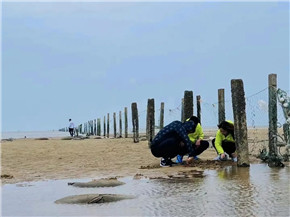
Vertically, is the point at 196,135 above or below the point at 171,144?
above

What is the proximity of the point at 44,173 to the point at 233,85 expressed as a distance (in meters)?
4.19

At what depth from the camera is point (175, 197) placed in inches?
221

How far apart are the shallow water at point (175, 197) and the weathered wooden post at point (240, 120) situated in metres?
1.18

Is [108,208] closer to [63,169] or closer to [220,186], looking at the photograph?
[220,186]

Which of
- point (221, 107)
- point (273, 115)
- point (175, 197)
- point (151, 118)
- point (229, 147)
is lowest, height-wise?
point (175, 197)

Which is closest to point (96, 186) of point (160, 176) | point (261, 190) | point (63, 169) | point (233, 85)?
point (160, 176)

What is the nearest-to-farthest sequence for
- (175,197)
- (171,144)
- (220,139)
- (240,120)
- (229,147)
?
(175,197)
(240,120)
(171,144)
(220,139)
(229,147)

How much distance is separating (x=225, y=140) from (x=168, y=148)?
1.37 metres

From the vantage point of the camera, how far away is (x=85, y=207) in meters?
5.16

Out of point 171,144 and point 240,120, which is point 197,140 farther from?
point 240,120

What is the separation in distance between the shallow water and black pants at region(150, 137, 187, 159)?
184cm

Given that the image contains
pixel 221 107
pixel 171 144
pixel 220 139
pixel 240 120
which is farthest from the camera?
pixel 221 107

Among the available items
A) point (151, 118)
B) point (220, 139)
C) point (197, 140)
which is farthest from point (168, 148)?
point (151, 118)

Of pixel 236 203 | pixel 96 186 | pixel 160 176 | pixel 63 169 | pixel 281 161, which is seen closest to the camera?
pixel 236 203
